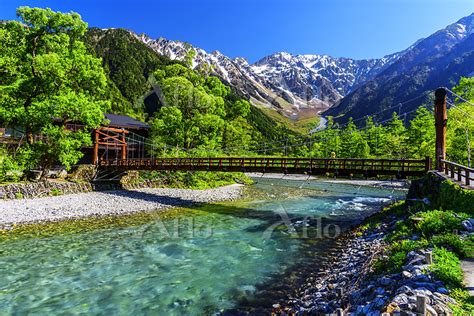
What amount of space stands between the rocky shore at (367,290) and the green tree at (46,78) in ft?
68.0

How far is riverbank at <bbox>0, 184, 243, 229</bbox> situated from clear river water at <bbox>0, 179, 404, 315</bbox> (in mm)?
3627

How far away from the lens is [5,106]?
68.1ft

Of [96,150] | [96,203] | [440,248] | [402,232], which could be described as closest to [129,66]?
[96,150]

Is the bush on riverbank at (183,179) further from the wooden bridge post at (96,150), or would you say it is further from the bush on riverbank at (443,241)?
the bush on riverbank at (443,241)

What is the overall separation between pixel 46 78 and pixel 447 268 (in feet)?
85.4

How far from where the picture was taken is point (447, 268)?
19.1 ft

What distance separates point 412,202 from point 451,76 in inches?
8047

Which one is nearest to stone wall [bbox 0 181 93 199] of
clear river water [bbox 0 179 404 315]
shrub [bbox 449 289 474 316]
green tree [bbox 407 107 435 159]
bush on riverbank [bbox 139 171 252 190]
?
bush on riverbank [bbox 139 171 252 190]

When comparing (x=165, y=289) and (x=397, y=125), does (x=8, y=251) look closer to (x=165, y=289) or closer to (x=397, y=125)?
(x=165, y=289)

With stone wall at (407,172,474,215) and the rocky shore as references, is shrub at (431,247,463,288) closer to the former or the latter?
the rocky shore

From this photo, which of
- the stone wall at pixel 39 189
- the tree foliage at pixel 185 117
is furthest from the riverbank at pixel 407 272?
the tree foliage at pixel 185 117

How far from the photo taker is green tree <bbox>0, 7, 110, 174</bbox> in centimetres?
2150

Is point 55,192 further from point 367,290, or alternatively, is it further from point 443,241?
point 443,241

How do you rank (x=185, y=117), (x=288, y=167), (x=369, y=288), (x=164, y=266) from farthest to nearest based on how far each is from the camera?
(x=185, y=117)
(x=288, y=167)
(x=164, y=266)
(x=369, y=288)
